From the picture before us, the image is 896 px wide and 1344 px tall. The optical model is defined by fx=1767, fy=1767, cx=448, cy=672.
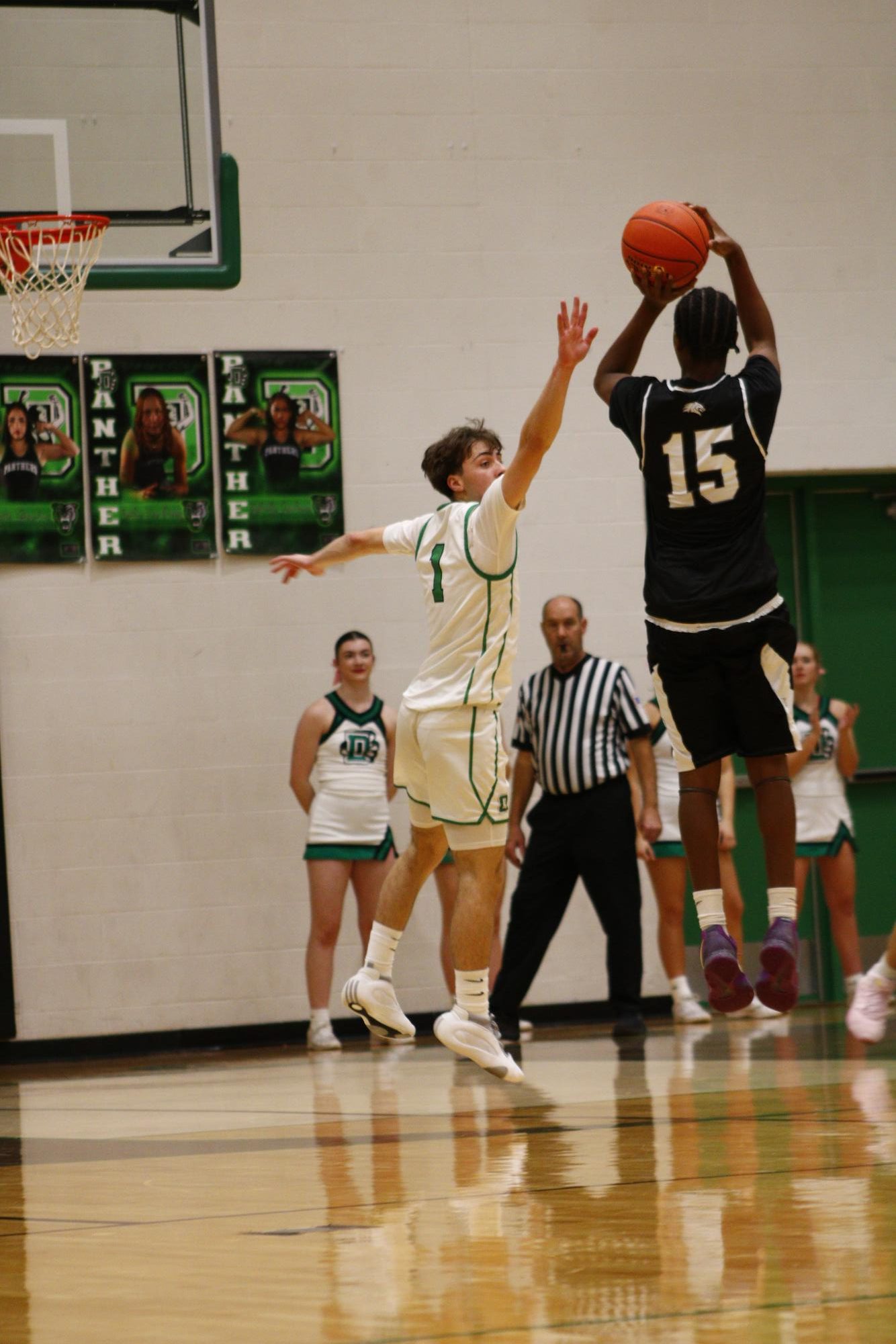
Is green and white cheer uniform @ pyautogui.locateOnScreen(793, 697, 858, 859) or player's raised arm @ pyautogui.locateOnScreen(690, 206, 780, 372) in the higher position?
player's raised arm @ pyautogui.locateOnScreen(690, 206, 780, 372)

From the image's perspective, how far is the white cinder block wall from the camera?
1038 cm

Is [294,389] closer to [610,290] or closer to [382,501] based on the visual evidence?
[382,501]

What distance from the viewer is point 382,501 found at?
10789mm

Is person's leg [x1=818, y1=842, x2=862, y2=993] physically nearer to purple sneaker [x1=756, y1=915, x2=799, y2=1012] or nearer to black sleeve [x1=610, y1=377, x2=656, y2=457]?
purple sneaker [x1=756, y1=915, x2=799, y2=1012]

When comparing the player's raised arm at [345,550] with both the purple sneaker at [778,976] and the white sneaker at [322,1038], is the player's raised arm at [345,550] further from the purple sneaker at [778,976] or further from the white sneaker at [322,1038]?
the white sneaker at [322,1038]

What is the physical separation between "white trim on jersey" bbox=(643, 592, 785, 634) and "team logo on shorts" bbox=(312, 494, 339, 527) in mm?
6026

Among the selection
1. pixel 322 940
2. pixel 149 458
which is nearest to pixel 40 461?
pixel 149 458

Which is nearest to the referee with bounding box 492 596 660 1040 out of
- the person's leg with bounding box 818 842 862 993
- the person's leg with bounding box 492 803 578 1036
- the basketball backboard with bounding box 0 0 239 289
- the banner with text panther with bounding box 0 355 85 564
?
the person's leg with bounding box 492 803 578 1036

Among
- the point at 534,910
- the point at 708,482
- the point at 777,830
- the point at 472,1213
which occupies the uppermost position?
the point at 708,482

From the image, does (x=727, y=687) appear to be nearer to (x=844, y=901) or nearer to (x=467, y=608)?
(x=467, y=608)

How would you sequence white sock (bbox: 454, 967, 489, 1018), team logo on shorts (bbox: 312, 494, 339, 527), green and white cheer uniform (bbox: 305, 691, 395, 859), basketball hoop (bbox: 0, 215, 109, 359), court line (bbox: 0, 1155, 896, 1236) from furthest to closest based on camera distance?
team logo on shorts (bbox: 312, 494, 339, 527)
green and white cheer uniform (bbox: 305, 691, 395, 859)
basketball hoop (bbox: 0, 215, 109, 359)
white sock (bbox: 454, 967, 489, 1018)
court line (bbox: 0, 1155, 896, 1236)

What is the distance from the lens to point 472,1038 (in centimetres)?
570

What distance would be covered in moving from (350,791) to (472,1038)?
4.35m

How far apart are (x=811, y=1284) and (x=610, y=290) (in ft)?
30.2
